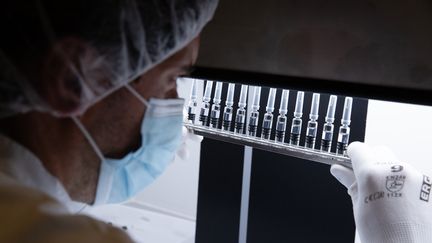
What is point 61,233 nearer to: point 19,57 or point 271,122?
point 19,57

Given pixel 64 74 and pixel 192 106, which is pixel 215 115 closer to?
pixel 192 106

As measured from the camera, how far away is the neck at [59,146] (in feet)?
2.10

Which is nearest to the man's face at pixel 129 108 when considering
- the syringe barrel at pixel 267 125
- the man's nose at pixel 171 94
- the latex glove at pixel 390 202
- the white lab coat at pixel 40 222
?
the man's nose at pixel 171 94

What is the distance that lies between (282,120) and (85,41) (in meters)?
1.01

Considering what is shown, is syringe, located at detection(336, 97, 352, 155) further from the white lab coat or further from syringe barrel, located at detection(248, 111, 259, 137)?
the white lab coat

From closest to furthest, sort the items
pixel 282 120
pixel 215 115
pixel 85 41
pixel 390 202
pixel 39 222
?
pixel 39 222, pixel 85 41, pixel 390 202, pixel 282 120, pixel 215 115

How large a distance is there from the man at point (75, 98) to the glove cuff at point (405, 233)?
2.01 ft

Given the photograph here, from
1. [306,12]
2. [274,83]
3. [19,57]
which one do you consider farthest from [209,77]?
[19,57]

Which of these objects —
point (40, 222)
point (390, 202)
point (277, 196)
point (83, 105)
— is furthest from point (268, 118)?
point (40, 222)

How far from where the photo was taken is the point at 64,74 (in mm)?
615

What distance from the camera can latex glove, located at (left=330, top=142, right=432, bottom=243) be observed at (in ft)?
3.22

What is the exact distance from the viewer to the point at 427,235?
3.23ft

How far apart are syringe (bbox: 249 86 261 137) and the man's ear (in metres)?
0.96

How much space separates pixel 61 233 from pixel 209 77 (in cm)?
100
